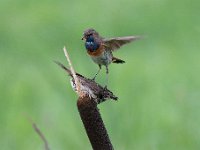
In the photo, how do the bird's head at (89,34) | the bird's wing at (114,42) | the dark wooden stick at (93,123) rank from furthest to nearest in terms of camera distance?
1. the bird's wing at (114,42)
2. the bird's head at (89,34)
3. the dark wooden stick at (93,123)

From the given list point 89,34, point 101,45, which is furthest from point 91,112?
point 101,45

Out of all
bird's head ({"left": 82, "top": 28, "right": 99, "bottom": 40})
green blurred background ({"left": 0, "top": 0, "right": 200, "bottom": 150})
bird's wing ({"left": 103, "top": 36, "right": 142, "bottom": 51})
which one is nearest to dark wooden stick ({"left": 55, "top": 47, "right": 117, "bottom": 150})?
bird's head ({"left": 82, "top": 28, "right": 99, "bottom": 40})

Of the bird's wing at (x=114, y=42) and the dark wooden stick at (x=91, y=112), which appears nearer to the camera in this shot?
the dark wooden stick at (x=91, y=112)

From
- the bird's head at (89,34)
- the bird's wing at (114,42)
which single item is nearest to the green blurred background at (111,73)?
the bird's wing at (114,42)

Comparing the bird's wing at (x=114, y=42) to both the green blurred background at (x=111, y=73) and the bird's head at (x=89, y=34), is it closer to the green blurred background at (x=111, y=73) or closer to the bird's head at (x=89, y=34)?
the bird's head at (x=89, y=34)

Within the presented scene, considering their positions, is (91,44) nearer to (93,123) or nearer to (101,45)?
(101,45)

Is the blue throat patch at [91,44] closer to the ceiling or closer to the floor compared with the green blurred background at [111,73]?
closer to the floor

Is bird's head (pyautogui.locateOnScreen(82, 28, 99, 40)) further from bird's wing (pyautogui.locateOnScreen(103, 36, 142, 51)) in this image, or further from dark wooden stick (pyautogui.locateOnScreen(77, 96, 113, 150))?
dark wooden stick (pyautogui.locateOnScreen(77, 96, 113, 150))

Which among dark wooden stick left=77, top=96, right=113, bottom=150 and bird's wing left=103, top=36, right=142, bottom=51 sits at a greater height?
bird's wing left=103, top=36, right=142, bottom=51
